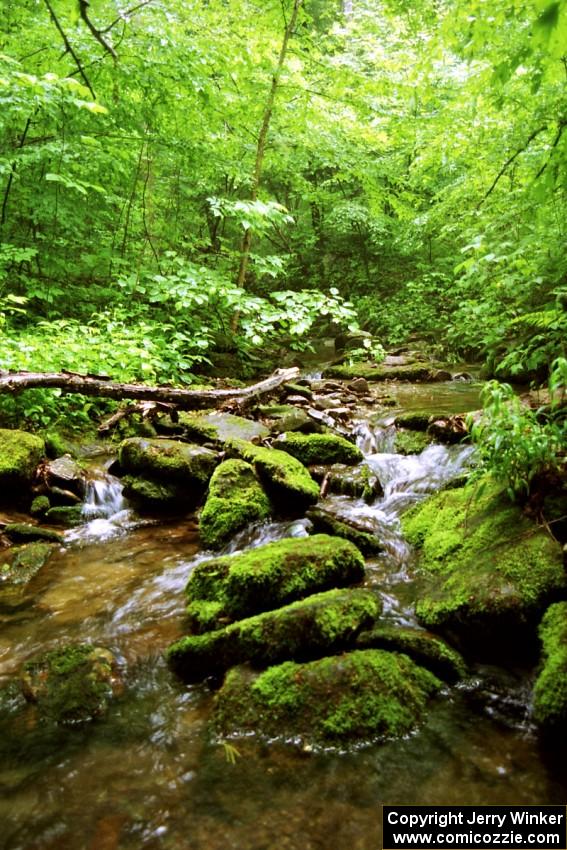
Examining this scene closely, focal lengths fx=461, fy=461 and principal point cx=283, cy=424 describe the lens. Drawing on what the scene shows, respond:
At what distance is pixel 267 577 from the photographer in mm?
3262

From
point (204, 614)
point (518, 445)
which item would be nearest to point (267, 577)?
point (204, 614)

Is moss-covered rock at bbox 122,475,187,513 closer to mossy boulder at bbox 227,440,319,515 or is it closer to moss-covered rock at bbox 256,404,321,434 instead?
mossy boulder at bbox 227,440,319,515

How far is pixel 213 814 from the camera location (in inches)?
79.9

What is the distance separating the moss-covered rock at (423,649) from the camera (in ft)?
8.99

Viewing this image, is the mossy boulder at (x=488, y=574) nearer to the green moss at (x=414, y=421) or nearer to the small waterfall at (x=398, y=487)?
the small waterfall at (x=398, y=487)

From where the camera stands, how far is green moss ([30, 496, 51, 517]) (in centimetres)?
521

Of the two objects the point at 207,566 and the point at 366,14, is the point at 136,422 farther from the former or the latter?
the point at 366,14

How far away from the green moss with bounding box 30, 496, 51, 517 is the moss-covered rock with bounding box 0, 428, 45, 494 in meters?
0.23

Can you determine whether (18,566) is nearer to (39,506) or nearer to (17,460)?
(39,506)

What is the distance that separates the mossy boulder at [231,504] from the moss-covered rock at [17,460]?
7.01ft

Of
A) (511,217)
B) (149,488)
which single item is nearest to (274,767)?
(149,488)

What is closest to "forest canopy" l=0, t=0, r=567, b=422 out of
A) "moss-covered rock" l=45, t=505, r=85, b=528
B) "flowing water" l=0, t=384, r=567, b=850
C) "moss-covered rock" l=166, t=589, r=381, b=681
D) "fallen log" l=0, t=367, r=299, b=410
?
"fallen log" l=0, t=367, r=299, b=410

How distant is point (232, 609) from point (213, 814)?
1.30 meters

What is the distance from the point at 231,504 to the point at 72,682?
232 centimetres
